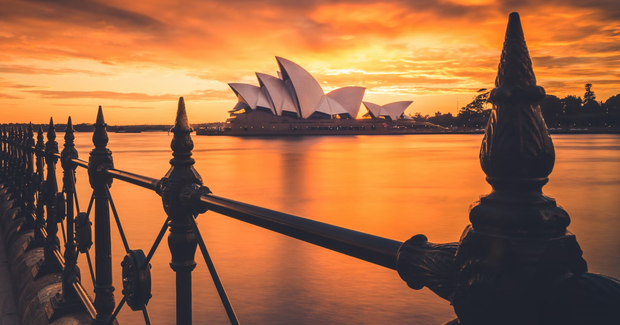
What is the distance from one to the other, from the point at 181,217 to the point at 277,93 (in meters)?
73.5

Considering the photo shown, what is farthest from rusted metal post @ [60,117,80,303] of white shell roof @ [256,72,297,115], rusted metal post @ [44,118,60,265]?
white shell roof @ [256,72,297,115]

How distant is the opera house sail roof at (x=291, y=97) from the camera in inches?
2805

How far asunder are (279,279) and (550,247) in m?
7.58

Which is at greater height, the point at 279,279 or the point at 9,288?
the point at 9,288

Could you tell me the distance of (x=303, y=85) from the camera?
72.7m

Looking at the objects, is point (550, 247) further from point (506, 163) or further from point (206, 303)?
point (206, 303)

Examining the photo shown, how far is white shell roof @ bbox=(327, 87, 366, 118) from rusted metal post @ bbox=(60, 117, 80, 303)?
8245 cm

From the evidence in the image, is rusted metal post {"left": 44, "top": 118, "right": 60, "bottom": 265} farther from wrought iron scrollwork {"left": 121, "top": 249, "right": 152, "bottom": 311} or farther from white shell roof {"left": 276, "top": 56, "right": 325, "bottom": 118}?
white shell roof {"left": 276, "top": 56, "right": 325, "bottom": 118}

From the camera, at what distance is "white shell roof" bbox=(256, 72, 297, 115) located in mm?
71688

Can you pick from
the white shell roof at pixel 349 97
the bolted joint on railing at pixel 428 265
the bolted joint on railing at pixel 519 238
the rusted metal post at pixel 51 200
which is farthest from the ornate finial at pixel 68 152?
the white shell roof at pixel 349 97

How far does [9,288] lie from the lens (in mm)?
4566

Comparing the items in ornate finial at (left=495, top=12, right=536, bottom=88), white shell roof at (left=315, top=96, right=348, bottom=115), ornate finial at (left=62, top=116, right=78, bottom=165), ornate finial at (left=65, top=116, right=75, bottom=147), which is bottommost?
ornate finial at (left=62, top=116, right=78, bottom=165)

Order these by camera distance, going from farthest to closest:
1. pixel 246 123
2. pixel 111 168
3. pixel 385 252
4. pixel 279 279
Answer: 1. pixel 246 123
2. pixel 279 279
3. pixel 111 168
4. pixel 385 252

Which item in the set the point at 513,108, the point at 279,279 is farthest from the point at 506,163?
the point at 279,279
